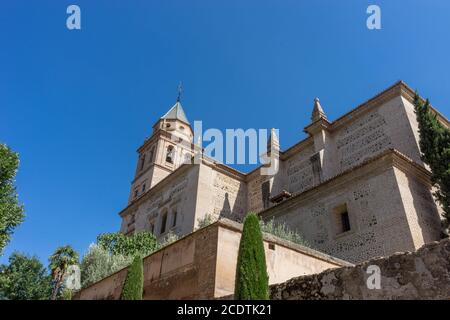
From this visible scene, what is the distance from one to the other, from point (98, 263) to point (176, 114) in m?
20.7

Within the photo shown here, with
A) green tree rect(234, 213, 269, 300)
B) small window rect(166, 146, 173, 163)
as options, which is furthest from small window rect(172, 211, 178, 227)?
green tree rect(234, 213, 269, 300)

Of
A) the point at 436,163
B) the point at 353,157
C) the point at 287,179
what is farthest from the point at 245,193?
the point at 436,163

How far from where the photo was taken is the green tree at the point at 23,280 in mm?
24812

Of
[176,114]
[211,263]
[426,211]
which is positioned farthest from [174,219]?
[176,114]

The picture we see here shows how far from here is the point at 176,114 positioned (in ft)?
111

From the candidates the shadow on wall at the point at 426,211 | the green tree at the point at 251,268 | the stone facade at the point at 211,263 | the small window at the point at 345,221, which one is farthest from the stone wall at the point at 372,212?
the green tree at the point at 251,268

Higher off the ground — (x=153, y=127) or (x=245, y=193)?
(x=153, y=127)

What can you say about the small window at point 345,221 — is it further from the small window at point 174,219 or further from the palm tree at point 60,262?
the palm tree at point 60,262

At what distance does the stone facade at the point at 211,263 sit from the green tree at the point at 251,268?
786mm

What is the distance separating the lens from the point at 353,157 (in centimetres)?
1630

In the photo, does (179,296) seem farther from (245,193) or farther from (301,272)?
(245,193)

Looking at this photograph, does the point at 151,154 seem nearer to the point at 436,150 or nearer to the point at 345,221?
the point at 345,221

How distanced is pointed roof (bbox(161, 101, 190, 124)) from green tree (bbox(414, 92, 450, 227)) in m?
23.2

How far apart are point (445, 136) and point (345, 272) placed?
10843mm
